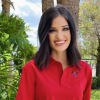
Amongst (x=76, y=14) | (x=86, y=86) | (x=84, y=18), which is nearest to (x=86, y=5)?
(x=84, y=18)

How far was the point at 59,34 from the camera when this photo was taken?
6.42ft

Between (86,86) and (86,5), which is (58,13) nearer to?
(86,86)

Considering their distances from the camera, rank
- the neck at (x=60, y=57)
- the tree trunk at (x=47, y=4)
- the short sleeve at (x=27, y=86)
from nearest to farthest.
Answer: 1. the short sleeve at (x=27, y=86)
2. the neck at (x=60, y=57)
3. the tree trunk at (x=47, y=4)

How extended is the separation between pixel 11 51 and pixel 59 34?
8.29 feet

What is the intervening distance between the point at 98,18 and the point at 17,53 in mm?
17373

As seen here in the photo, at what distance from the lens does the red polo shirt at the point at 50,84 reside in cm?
195

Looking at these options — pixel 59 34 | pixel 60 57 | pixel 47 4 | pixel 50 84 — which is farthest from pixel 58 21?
pixel 47 4

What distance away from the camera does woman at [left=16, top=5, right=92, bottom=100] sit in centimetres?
196

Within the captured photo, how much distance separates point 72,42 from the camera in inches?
82.1

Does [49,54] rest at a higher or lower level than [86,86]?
higher

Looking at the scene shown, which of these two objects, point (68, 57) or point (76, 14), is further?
point (76, 14)

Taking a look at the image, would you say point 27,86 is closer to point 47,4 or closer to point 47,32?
point 47,32

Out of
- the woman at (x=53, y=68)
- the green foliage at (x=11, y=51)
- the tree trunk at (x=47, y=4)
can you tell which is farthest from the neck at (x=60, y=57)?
the tree trunk at (x=47, y=4)

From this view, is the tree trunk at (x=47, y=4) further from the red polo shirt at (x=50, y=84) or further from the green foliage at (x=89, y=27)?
the green foliage at (x=89, y=27)
